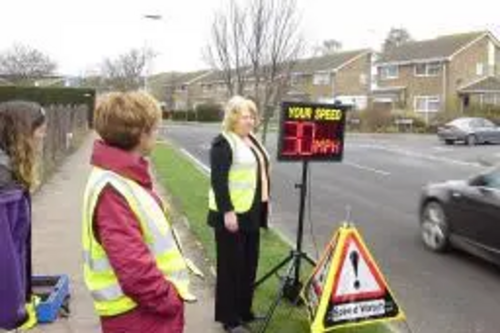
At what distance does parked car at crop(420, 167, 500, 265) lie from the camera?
9156 millimetres

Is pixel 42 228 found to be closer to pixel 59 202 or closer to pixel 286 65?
pixel 59 202

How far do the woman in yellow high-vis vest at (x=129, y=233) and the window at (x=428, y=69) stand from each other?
227ft

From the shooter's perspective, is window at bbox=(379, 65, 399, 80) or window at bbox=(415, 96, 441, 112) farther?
window at bbox=(379, 65, 399, 80)

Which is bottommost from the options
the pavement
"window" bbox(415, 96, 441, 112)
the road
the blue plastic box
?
the road

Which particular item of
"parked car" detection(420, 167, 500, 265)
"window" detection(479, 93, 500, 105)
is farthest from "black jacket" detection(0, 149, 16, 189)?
"window" detection(479, 93, 500, 105)

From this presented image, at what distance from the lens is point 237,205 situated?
21.0 feet

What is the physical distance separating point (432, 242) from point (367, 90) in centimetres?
8092

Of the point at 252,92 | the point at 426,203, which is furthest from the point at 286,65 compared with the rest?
the point at 426,203

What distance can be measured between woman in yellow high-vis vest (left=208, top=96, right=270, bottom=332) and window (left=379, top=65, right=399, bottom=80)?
71.4 metres

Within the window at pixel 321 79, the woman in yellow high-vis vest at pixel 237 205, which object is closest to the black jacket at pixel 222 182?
the woman in yellow high-vis vest at pixel 237 205

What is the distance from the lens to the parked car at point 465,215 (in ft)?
30.0

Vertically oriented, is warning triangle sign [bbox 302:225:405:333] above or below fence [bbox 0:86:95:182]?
below

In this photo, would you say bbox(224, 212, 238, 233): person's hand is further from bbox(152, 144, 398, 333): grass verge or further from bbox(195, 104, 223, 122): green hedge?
bbox(195, 104, 223, 122): green hedge

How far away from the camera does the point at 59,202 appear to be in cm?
1499
